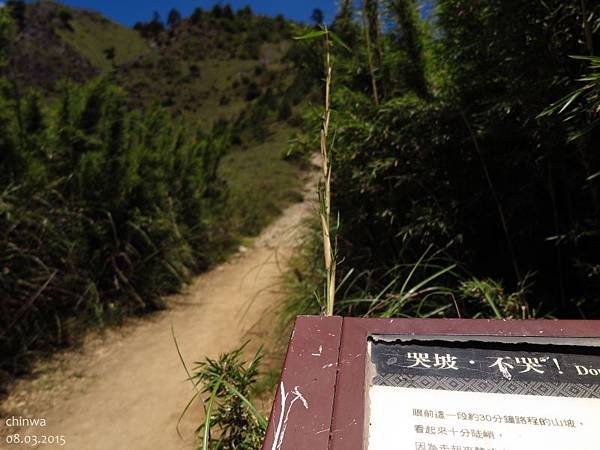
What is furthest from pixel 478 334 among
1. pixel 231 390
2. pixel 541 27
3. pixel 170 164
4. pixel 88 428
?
pixel 170 164

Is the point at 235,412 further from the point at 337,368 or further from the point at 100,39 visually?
the point at 100,39

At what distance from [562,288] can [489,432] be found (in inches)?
54.1

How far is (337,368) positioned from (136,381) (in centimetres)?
278

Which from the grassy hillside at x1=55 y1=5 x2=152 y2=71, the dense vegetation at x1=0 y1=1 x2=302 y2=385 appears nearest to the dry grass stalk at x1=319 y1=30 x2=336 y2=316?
the dense vegetation at x1=0 y1=1 x2=302 y2=385

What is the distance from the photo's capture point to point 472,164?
91.7 inches

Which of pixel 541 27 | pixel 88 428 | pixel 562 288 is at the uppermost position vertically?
pixel 541 27

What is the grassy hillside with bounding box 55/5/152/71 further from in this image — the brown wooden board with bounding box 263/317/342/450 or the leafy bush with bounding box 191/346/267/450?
the brown wooden board with bounding box 263/317/342/450

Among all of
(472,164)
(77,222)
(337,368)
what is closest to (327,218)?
(337,368)

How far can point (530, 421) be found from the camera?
83 cm

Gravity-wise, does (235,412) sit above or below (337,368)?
below

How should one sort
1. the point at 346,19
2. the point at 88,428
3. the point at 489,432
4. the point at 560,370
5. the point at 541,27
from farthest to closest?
the point at 346,19, the point at 88,428, the point at 541,27, the point at 560,370, the point at 489,432

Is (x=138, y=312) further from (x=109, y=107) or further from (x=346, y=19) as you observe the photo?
(x=346, y=19)

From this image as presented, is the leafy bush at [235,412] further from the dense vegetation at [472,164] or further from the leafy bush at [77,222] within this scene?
the leafy bush at [77,222]

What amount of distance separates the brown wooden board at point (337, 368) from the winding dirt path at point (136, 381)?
1.08 metres
